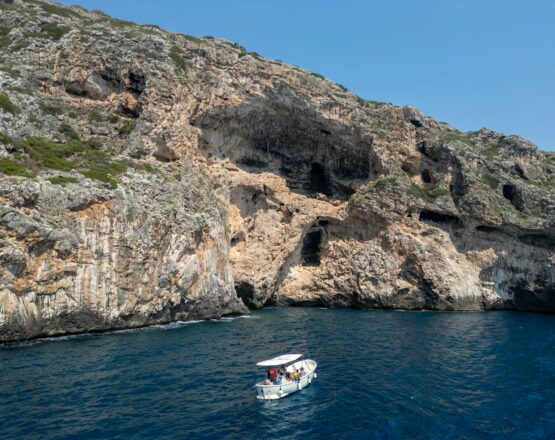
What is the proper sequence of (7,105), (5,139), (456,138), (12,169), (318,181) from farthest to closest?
(456,138)
(318,181)
(7,105)
(5,139)
(12,169)

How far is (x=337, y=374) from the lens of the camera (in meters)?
27.2

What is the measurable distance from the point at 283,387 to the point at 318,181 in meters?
47.2

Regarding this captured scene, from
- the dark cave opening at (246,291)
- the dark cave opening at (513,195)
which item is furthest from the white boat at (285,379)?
the dark cave opening at (513,195)

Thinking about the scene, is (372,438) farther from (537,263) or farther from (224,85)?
(537,263)

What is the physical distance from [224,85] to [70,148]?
21129 millimetres

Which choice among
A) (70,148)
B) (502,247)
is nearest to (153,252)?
(70,148)

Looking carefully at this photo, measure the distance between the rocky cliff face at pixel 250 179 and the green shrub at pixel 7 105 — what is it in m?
0.13

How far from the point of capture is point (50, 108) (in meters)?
49.4

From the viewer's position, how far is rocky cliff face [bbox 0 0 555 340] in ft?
139

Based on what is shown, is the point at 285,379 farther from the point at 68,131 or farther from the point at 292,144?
the point at 292,144

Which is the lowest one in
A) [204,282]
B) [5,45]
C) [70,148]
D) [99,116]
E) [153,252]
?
[204,282]

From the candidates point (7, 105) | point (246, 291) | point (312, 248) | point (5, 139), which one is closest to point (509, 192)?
point (312, 248)

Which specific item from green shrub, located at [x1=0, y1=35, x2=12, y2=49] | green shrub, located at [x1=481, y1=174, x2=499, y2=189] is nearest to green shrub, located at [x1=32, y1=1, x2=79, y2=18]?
green shrub, located at [x1=0, y1=35, x2=12, y2=49]

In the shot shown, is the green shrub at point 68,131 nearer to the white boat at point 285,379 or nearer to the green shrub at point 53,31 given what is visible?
the green shrub at point 53,31
